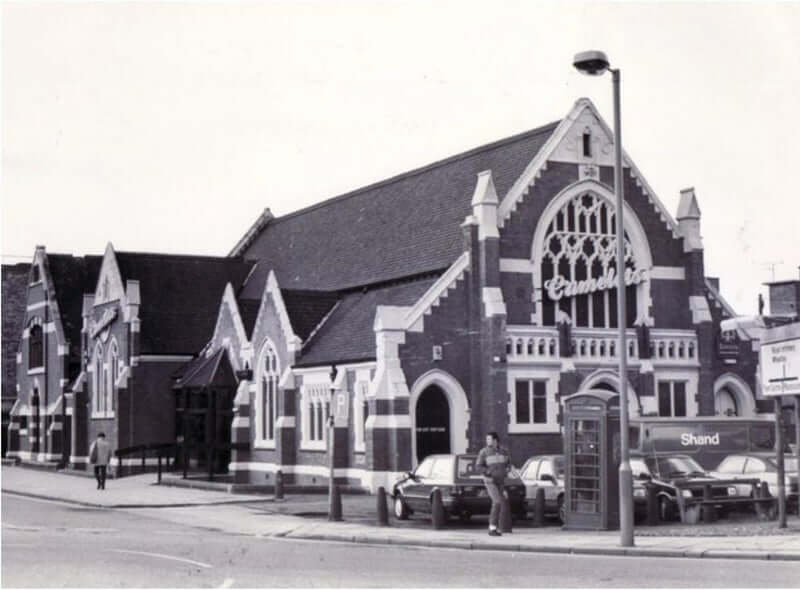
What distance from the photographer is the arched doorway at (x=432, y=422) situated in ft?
121

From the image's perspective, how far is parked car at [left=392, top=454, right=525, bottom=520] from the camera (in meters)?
26.7

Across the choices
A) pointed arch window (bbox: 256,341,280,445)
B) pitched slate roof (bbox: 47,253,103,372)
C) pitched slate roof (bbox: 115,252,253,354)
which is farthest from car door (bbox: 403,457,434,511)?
pitched slate roof (bbox: 47,253,103,372)

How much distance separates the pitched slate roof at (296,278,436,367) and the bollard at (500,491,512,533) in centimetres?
1337

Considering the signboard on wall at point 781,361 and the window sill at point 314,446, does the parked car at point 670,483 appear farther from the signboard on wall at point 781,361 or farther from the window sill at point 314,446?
the window sill at point 314,446

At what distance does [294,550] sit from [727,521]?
9671 mm

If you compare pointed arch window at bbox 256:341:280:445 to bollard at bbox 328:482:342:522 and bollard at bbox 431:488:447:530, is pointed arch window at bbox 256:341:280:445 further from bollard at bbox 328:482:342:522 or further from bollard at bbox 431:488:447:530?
bollard at bbox 431:488:447:530

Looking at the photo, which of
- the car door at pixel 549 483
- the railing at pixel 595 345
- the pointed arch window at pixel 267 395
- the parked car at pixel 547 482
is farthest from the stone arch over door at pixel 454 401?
the car door at pixel 549 483

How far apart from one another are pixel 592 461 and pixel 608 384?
1513 cm

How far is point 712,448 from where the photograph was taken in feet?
110

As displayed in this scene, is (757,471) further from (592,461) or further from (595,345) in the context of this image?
(595,345)

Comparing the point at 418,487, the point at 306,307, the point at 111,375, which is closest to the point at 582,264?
the point at 306,307

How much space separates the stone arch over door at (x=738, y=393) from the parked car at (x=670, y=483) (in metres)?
14.6

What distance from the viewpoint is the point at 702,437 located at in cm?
3334

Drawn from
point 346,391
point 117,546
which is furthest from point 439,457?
point 346,391
